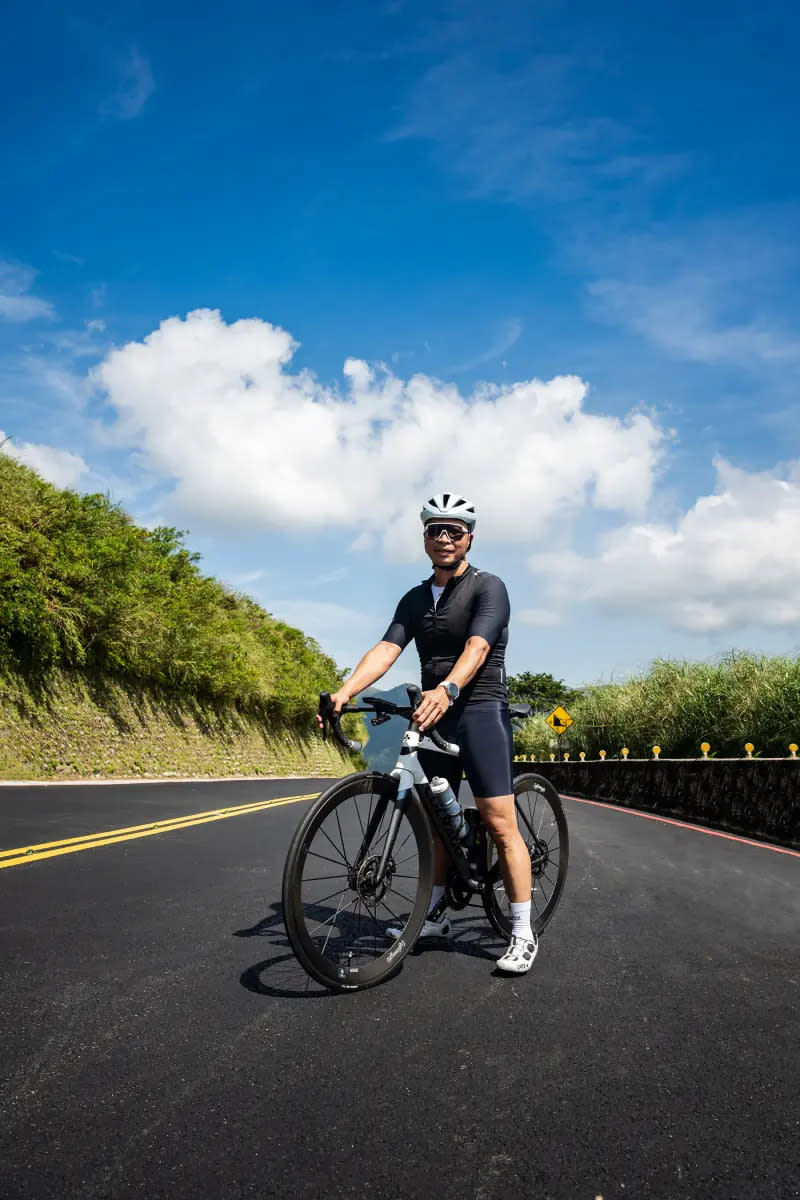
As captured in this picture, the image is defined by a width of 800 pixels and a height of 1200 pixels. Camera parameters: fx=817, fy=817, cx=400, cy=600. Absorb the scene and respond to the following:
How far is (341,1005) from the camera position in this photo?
3355 mm

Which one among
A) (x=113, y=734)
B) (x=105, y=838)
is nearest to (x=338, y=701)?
(x=105, y=838)

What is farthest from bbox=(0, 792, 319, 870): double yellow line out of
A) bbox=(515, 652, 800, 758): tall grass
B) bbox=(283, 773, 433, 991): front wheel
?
bbox=(515, 652, 800, 758): tall grass

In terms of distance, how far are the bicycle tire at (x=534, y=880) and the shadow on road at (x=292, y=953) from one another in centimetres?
17

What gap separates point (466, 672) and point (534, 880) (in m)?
1.65

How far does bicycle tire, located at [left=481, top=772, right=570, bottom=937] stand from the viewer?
4336mm

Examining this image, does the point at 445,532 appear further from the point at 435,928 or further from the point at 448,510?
the point at 435,928

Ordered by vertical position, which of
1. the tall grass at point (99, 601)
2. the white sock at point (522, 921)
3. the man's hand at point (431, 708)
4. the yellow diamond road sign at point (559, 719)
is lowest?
the white sock at point (522, 921)

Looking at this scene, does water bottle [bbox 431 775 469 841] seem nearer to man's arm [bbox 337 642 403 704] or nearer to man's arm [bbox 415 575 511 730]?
man's arm [bbox 415 575 511 730]

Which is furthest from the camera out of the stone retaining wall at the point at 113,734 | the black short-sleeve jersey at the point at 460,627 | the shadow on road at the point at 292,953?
the stone retaining wall at the point at 113,734

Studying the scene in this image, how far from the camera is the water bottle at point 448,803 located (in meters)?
3.93

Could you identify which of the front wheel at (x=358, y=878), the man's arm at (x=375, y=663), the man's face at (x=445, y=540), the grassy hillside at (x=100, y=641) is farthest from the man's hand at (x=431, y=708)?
the grassy hillside at (x=100, y=641)

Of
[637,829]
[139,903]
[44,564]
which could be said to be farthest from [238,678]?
[139,903]

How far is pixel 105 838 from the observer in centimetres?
764

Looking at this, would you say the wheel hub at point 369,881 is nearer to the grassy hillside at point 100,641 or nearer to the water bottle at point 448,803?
the water bottle at point 448,803
